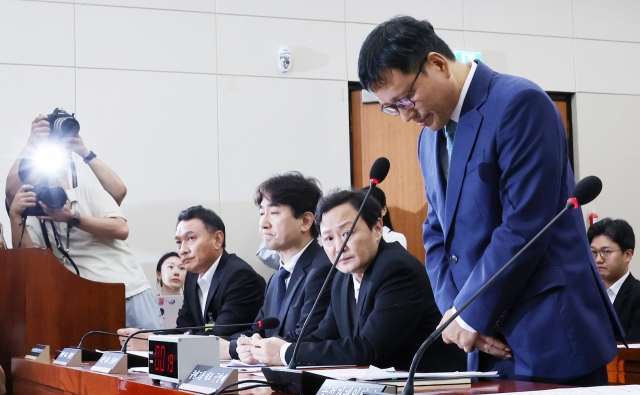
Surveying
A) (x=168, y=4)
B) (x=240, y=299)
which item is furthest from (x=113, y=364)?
(x=168, y=4)

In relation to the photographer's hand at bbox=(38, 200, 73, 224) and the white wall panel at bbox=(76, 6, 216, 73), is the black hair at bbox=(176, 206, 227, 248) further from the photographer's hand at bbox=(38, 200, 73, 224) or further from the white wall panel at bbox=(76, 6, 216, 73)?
the white wall panel at bbox=(76, 6, 216, 73)

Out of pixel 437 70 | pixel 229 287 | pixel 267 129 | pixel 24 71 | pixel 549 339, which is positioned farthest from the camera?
pixel 267 129

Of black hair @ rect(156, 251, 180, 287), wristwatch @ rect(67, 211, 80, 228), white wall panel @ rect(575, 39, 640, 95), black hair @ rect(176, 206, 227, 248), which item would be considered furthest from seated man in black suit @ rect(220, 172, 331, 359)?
white wall panel @ rect(575, 39, 640, 95)

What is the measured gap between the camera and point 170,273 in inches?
202

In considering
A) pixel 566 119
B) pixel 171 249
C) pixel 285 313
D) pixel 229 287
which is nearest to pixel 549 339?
pixel 285 313

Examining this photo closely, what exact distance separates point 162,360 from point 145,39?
13.0 feet

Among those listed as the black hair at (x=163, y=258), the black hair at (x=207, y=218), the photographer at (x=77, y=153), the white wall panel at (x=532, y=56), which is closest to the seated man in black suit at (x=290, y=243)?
the black hair at (x=207, y=218)

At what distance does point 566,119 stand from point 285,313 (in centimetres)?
410

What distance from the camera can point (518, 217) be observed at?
1.64 meters

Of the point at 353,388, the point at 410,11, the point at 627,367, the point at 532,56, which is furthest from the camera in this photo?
the point at 532,56

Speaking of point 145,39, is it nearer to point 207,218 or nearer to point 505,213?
point 207,218

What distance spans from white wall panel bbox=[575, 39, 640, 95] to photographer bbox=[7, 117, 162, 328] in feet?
13.3

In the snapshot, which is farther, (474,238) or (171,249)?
(171,249)

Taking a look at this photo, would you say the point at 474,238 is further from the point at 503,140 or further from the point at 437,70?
the point at 437,70
